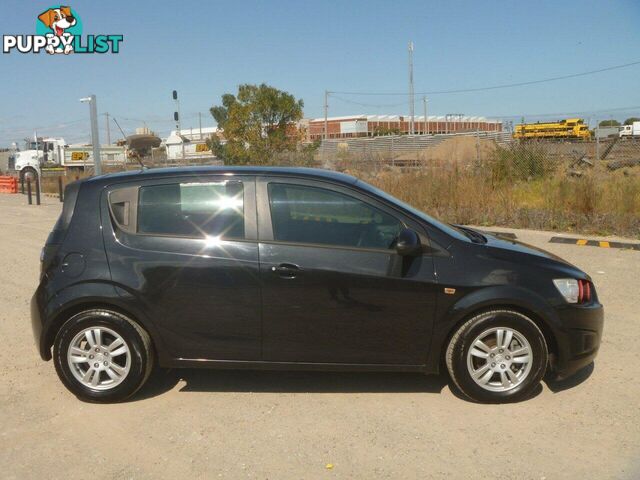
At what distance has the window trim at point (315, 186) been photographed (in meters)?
4.54

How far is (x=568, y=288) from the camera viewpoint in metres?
4.58

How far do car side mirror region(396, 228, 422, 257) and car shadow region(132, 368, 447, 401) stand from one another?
44.0 inches

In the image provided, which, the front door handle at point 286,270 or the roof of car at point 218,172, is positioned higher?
the roof of car at point 218,172

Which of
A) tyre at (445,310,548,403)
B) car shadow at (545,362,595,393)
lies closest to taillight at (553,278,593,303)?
tyre at (445,310,548,403)

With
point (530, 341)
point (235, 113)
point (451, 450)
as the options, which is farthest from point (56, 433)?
point (235, 113)

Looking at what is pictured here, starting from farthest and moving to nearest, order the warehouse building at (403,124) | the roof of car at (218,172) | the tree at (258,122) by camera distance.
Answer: the warehouse building at (403,124) → the tree at (258,122) → the roof of car at (218,172)

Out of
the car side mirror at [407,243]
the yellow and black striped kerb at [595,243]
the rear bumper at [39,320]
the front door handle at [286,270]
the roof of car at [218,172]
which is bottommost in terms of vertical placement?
the yellow and black striped kerb at [595,243]

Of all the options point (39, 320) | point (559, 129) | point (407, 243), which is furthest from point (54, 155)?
point (407, 243)

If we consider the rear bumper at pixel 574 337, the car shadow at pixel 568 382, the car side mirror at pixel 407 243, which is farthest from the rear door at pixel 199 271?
the car shadow at pixel 568 382

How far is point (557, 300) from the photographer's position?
14.8 ft

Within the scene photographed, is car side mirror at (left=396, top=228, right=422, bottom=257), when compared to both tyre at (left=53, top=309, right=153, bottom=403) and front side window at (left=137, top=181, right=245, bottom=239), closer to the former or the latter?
front side window at (left=137, top=181, right=245, bottom=239)

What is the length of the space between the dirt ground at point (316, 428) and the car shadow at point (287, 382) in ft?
0.05

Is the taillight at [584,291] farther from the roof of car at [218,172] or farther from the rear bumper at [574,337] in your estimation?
the roof of car at [218,172]

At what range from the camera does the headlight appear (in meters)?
4.55
